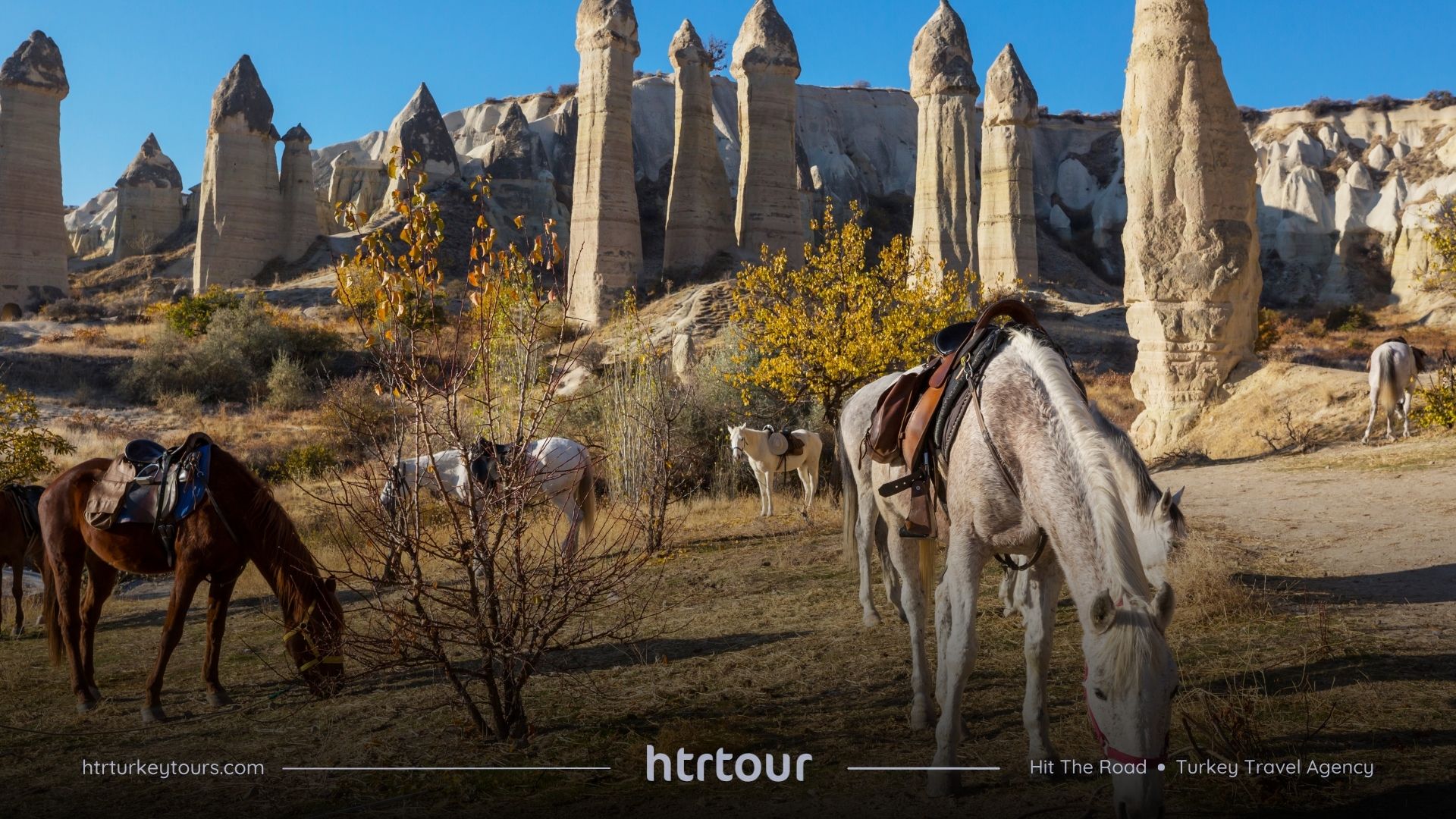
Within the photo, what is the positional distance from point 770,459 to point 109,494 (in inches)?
304

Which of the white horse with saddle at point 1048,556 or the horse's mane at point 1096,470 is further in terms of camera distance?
the horse's mane at point 1096,470

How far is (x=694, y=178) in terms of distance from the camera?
33.8m

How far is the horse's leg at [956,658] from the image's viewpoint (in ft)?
12.4

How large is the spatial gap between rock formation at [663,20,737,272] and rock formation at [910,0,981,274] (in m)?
7.08

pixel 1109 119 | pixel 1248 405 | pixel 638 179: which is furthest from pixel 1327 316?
pixel 1109 119

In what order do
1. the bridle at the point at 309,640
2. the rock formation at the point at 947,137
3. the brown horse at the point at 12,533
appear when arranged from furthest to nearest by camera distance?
the rock formation at the point at 947,137, the brown horse at the point at 12,533, the bridle at the point at 309,640

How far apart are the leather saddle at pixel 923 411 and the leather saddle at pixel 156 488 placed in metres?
3.83

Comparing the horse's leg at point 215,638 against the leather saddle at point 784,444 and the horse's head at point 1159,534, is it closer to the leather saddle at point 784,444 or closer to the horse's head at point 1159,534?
the horse's head at point 1159,534

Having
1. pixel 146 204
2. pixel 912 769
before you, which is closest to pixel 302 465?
pixel 912 769

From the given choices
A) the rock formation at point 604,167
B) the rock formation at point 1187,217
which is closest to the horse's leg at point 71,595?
the rock formation at point 1187,217

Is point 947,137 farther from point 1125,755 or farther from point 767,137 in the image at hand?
point 1125,755

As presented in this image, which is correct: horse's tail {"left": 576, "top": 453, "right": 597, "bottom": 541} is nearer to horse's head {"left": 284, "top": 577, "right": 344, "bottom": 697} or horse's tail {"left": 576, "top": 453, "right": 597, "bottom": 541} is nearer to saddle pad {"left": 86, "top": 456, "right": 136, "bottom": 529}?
horse's head {"left": 284, "top": 577, "right": 344, "bottom": 697}

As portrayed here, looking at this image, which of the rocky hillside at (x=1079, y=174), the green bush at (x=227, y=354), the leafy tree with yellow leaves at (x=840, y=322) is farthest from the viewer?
the rocky hillside at (x=1079, y=174)

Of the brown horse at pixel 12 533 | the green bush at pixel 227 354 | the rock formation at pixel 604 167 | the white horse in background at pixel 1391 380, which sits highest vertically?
the rock formation at pixel 604 167
